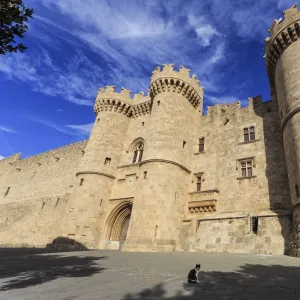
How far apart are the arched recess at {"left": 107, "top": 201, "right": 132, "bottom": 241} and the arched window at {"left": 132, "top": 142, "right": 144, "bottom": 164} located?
3.47 metres

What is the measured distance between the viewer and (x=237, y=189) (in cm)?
1395

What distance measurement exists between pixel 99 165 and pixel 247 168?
10.0 m

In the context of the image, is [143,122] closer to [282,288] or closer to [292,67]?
[292,67]

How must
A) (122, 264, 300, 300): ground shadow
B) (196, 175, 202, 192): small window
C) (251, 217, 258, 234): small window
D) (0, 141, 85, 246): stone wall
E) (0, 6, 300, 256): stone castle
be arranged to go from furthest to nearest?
(0, 141, 85, 246): stone wall, (196, 175, 202, 192): small window, (0, 6, 300, 256): stone castle, (251, 217, 258, 234): small window, (122, 264, 300, 300): ground shadow

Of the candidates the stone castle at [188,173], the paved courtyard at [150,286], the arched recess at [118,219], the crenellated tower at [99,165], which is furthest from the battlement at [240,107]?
the paved courtyard at [150,286]

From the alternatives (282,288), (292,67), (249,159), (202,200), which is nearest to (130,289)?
(282,288)

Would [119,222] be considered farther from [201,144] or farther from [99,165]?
[201,144]

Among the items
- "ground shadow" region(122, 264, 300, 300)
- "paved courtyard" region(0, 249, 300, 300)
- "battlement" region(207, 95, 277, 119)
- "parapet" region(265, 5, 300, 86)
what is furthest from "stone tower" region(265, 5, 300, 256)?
"paved courtyard" region(0, 249, 300, 300)

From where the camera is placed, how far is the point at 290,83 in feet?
40.2

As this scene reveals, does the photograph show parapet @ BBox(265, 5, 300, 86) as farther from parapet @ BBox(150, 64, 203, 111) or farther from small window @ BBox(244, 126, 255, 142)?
parapet @ BBox(150, 64, 203, 111)

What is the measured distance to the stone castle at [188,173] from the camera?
466 inches

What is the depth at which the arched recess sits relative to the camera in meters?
16.0

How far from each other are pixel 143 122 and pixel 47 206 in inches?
461

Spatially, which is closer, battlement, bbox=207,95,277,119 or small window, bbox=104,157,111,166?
battlement, bbox=207,95,277,119
